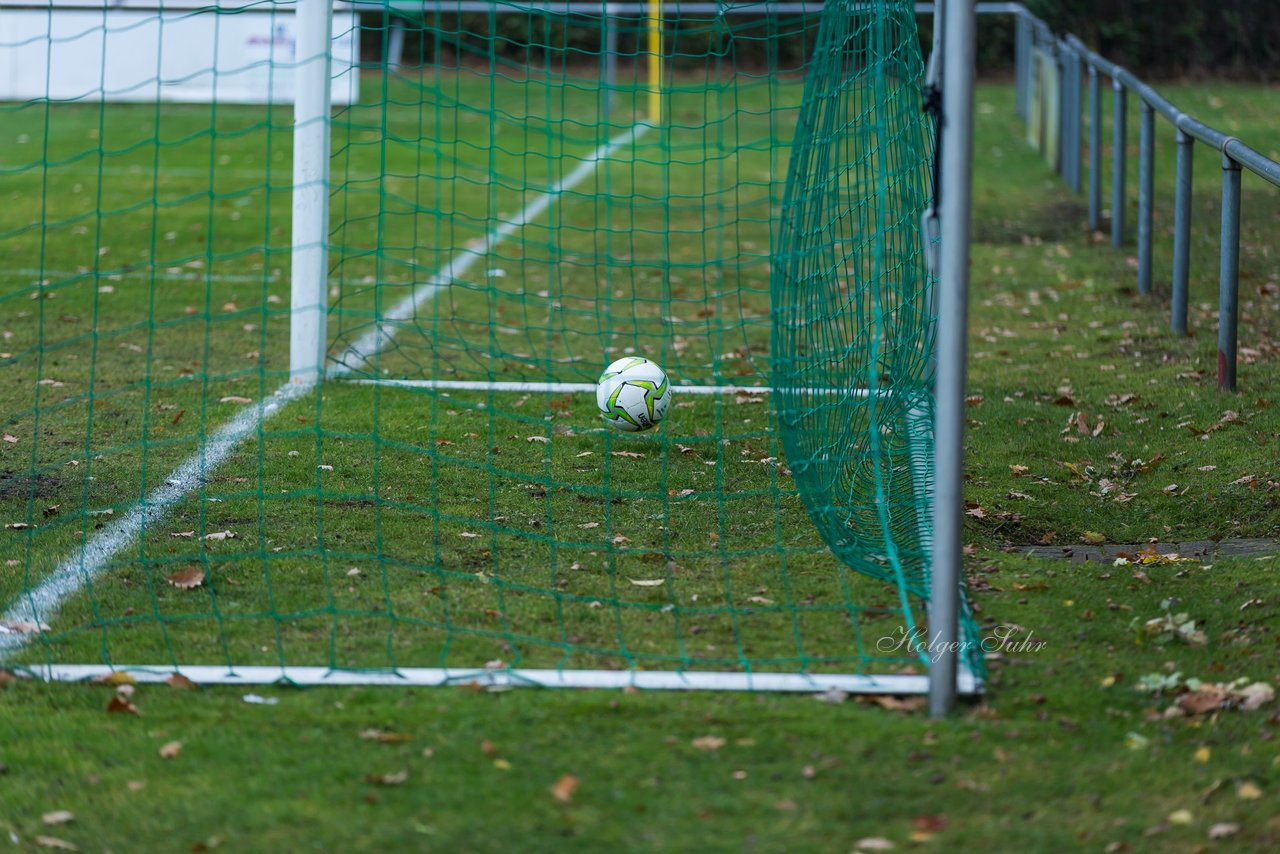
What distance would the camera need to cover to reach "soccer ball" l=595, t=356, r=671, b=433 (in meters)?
5.60

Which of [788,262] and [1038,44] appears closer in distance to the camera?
[788,262]

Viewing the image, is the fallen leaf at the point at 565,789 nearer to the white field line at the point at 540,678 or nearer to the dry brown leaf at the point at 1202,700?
the white field line at the point at 540,678

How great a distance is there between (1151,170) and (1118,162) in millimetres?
1396

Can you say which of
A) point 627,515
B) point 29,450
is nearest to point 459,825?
point 627,515

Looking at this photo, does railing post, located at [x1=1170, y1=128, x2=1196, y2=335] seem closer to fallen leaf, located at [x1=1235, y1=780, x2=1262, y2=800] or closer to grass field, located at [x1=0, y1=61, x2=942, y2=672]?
grass field, located at [x1=0, y1=61, x2=942, y2=672]

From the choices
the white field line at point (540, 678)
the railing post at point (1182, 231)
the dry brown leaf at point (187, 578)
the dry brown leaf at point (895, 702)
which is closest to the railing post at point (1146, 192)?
the railing post at point (1182, 231)

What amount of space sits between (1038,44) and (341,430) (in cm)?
1145

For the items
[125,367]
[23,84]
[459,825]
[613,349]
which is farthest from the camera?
[23,84]

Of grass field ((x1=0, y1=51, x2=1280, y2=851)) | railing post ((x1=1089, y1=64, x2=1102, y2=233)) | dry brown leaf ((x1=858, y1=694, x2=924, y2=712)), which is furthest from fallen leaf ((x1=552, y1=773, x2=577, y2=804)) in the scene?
railing post ((x1=1089, y1=64, x2=1102, y2=233))

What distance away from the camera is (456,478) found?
5324mm

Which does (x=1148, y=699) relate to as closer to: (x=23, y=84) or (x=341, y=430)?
(x=341, y=430)

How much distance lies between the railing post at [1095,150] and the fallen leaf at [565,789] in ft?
28.6

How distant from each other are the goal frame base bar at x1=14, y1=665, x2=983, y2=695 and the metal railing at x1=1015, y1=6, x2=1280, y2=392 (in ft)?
9.10

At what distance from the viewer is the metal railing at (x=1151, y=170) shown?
6.27 m
